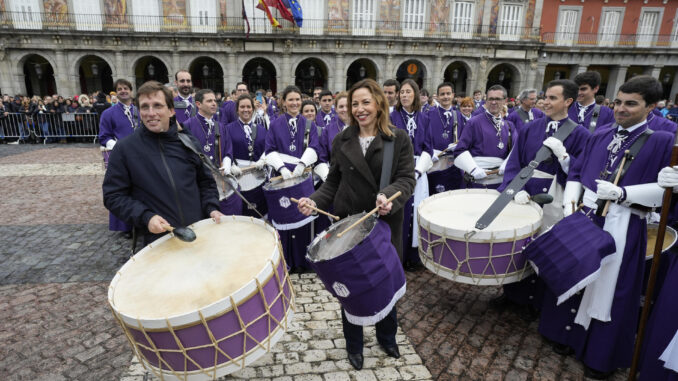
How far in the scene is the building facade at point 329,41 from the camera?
2283 cm

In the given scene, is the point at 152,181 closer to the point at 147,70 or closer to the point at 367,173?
the point at 367,173

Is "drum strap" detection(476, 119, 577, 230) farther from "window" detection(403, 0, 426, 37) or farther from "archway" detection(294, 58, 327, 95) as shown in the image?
"archway" detection(294, 58, 327, 95)

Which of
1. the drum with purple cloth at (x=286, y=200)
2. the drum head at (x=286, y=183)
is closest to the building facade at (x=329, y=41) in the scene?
the drum head at (x=286, y=183)

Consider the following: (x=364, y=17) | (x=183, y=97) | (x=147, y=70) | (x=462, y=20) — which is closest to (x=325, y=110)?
(x=183, y=97)

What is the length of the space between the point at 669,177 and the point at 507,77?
104 feet

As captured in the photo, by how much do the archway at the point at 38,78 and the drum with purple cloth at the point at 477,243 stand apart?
107 feet

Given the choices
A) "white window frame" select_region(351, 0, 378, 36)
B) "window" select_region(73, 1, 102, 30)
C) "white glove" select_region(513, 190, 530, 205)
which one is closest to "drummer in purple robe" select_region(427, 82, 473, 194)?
"white glove" select_region(513, 190, 530, 205)

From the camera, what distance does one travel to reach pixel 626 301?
3.04 m

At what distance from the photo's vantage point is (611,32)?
94.4ft

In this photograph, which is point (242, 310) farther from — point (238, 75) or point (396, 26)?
point (396, 26)

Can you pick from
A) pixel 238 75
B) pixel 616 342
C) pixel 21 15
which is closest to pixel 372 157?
pixel 616 342

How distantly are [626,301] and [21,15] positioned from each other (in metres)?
32.0

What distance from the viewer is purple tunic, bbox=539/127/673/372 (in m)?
2.90

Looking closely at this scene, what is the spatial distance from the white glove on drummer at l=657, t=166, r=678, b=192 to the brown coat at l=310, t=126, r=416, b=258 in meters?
1.72
